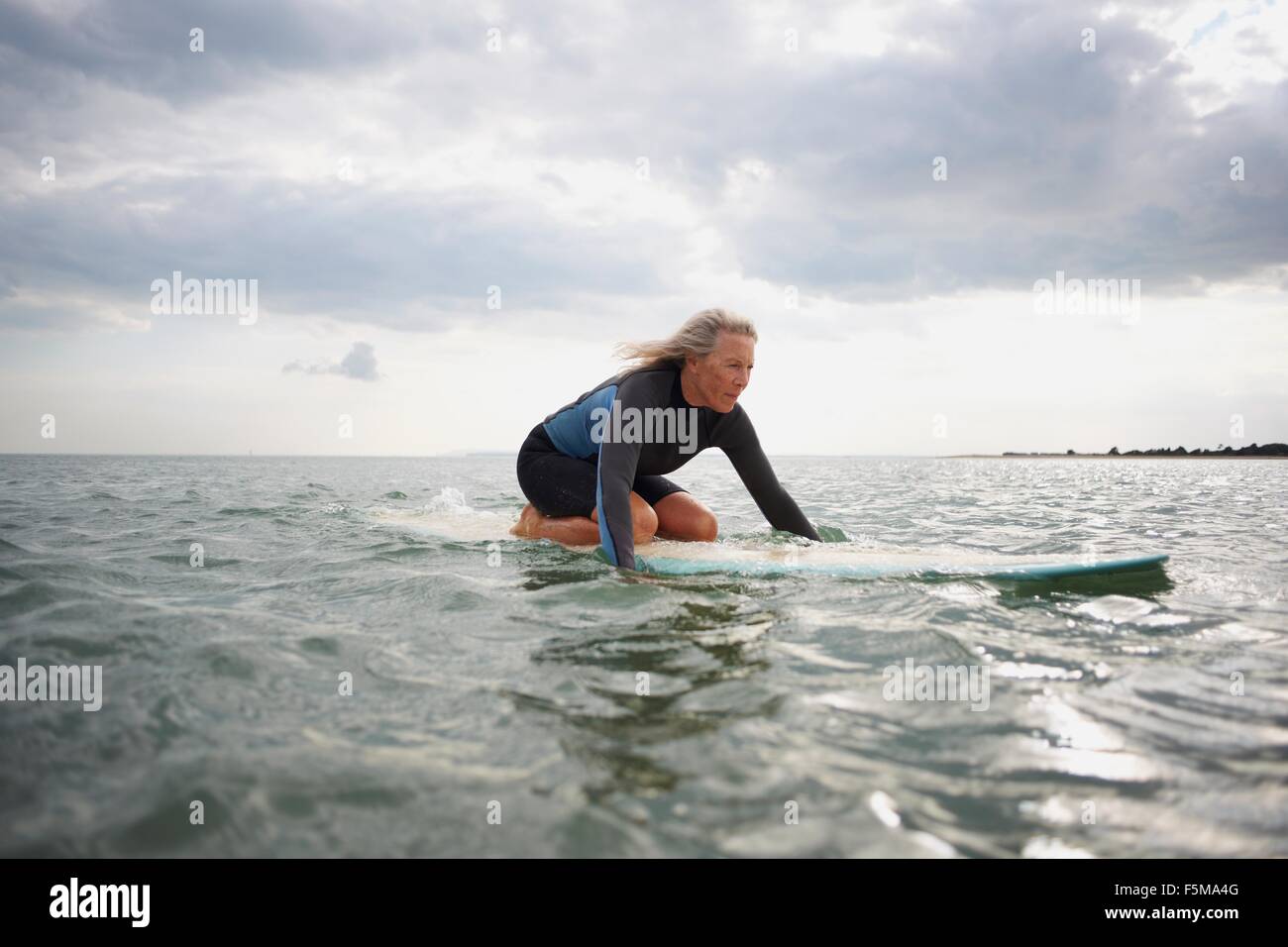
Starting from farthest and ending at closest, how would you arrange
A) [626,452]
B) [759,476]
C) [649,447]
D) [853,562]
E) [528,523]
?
[528,523] < [759,476] < [649,447] < [626,452] < [853,562]

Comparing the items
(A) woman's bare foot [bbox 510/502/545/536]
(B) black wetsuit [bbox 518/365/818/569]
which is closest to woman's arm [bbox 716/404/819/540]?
(B) black wetsuit [bbox 518/365/818/569]

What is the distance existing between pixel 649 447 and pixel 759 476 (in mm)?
960

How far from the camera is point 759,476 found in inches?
224

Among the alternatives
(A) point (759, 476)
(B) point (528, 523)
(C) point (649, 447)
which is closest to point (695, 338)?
(C) point (649, 447)

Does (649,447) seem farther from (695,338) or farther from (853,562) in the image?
(853,562)

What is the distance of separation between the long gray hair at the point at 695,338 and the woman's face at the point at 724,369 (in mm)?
41

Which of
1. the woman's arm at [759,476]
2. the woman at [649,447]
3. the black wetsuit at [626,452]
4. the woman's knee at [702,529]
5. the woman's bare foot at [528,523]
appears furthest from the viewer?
the woman's bare foot at [528,523]

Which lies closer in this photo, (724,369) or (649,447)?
(724,369)

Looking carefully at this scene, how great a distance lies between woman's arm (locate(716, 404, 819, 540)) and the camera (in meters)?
5.50

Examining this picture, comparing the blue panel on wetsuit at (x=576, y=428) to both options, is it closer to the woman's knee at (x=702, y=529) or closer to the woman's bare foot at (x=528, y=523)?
the woman's bare foot at (x=528, y=523)

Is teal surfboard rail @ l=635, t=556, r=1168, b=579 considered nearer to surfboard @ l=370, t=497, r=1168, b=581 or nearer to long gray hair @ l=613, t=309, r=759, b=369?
surfboard @ l=370, t=497, r=1168, b=581

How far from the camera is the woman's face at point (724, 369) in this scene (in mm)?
4746

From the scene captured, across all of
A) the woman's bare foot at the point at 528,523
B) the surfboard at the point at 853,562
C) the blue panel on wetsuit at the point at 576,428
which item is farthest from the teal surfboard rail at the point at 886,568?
the woman's bare foot at the point at 528,523
